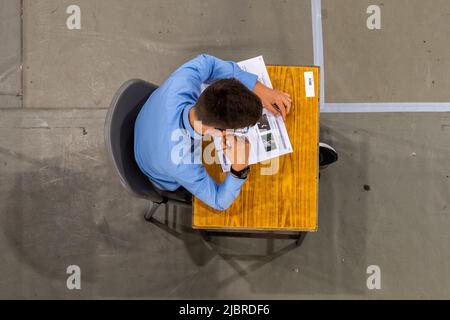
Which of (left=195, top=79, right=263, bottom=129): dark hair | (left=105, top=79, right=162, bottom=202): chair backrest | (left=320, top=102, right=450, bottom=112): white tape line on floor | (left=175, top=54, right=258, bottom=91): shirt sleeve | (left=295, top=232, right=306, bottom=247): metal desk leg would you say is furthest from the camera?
(left=320, top=102, right=450, bottom=112): white tape line on floor

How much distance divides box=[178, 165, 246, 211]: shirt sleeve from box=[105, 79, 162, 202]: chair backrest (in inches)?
8.0

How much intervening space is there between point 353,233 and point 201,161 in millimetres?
1307

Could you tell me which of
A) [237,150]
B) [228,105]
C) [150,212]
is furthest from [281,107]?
[150,212]

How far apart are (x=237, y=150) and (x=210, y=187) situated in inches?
7.3

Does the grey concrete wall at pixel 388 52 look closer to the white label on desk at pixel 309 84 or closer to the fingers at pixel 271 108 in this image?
the white label on desk at pixel 309 84

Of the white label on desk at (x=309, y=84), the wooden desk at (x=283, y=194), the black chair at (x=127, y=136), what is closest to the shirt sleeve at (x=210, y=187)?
the wooden desk at (x=283, y=194)

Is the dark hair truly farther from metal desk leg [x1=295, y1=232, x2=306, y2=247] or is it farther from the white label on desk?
metal desk leg [x1=295, y1=232, x2=306, y2=247]

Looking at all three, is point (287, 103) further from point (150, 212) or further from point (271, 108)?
point (150, 212)

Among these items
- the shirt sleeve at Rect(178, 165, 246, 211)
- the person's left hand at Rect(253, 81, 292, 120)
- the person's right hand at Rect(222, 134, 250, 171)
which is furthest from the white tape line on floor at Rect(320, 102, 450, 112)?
the shirt sleeve at Rect(178, 165, 246, 211)

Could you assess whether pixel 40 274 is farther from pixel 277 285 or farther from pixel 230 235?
pixel 277 285

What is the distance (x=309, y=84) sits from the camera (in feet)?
5.31

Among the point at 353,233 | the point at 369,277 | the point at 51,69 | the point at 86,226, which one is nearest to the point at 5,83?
the point at 51,69

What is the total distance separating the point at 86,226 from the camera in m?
2.41

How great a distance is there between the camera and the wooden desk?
5.20 ft
